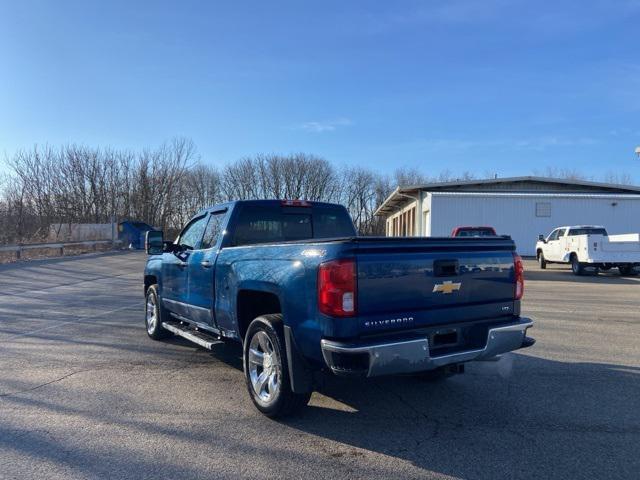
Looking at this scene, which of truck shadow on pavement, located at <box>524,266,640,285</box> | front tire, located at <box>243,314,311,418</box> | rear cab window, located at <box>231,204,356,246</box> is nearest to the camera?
front tire, located at <box>243,314,311,418</box>

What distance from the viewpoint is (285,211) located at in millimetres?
6246

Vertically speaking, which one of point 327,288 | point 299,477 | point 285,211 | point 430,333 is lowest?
point 299,477

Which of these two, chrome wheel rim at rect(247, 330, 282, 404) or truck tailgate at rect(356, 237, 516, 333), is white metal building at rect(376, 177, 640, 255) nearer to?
truck tailgate at rect(356, 237, 516, 333)

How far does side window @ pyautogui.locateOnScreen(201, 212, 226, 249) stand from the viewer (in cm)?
600

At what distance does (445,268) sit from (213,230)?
2.99 m

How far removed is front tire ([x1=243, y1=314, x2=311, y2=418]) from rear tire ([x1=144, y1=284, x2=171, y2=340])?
114 inches

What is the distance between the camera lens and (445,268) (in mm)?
4266

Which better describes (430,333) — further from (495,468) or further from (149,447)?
(149,447)

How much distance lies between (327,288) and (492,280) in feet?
5.44

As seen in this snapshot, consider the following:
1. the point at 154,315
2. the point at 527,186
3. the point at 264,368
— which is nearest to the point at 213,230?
the point at 264,368

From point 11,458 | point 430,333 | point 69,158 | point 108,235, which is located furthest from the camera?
point 69,158

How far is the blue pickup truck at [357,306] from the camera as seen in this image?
380 centimetres

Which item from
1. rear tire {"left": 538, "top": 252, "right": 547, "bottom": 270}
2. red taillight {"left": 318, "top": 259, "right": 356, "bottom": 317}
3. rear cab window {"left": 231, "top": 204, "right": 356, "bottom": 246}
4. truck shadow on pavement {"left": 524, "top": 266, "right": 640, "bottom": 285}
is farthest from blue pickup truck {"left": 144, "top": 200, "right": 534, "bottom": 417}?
rear tire {"left": 538, "top": 252, "right": 547, "bottom": 270}

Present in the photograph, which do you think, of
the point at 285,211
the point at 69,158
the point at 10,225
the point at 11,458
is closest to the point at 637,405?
→ the point at 285,211
